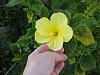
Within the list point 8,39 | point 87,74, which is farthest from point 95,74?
point 8,39

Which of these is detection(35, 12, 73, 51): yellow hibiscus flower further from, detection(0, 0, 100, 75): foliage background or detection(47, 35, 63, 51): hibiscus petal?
detection(0, 0, 100, 75): foliage background

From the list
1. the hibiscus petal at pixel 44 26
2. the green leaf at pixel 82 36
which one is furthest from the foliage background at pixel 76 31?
the hibiscus petal at pixel 44 26

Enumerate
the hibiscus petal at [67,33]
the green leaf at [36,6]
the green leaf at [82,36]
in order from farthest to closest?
1. the green leaf at [36,6]
2. the green leaf at [82,36]
3. the hibiscus petal at [67,33]

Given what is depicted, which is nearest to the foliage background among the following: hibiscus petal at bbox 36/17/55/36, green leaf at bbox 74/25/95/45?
green leaf at bbox 74/25/95/45

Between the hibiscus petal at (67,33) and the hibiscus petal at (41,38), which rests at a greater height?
the hibiscus petal at (67,33)

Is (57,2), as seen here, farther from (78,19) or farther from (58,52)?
(58,52)

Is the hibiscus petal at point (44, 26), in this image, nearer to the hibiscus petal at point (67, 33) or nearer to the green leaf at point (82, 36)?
the hibiscus petal at point (67, 33)
